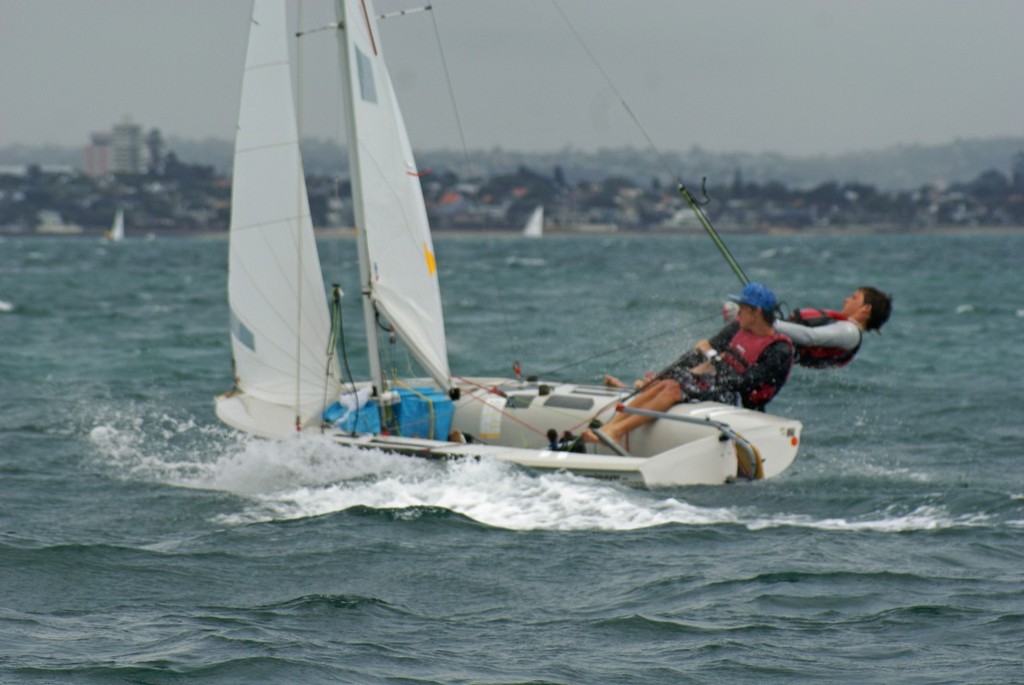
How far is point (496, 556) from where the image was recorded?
778 cm

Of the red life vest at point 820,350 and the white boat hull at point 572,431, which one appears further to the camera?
the red life vest at point 820,350

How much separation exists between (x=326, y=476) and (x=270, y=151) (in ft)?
7.96

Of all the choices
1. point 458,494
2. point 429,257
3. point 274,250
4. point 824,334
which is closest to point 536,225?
point 429,257

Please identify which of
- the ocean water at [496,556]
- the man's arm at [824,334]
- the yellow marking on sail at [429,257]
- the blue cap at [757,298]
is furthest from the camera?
the yellow marking on sail at [429,257]

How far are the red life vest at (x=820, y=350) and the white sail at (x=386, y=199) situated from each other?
8.54ft

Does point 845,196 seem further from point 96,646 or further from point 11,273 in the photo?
point 96,646

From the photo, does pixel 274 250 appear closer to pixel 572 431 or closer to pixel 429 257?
pixel 429 257

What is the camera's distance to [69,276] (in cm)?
4712

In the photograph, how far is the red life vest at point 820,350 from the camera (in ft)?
33.7

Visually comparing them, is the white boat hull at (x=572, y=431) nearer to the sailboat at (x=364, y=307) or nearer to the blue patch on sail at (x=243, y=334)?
the sailboat at (x=364, y=307)

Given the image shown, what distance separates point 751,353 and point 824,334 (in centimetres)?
58

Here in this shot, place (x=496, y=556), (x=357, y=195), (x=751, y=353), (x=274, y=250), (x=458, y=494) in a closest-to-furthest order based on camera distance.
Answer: (x=496, y=556), (x=458, y=494), (x=751, y=353), (x=357, y=195), (x=274, y=250)

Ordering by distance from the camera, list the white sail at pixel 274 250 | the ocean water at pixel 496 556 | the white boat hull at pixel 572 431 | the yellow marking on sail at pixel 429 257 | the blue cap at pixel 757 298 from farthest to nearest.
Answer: the yellow marking on sail at pixel 429 257, the white sail at pixel 274 250, the blue cap at pixel 757 298, the white boat hull at pixel 572 431, the ocean water at pixel 496 556

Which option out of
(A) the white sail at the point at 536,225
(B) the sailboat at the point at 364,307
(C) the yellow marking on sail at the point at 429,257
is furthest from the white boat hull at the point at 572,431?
(A) the white sail at the point at 536,225
